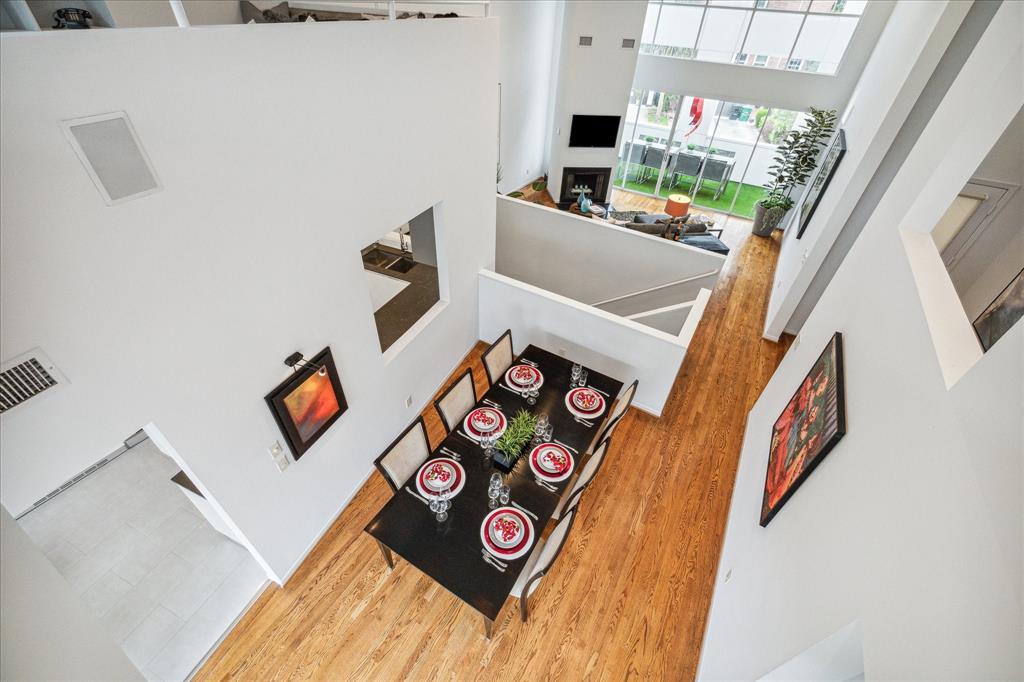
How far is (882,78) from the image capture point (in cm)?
480

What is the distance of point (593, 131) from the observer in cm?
835

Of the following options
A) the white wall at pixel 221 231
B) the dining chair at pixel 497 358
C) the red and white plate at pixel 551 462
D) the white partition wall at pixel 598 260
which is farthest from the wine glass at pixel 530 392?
the white partition wall at pixel 598 260

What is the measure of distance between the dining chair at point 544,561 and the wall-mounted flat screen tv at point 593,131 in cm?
780

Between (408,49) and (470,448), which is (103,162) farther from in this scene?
(470,448)

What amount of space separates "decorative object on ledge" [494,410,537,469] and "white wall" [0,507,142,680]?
223 cm

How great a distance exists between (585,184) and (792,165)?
3.81 metres

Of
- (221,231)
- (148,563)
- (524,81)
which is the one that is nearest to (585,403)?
(221,231)

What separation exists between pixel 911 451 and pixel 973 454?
33 cm

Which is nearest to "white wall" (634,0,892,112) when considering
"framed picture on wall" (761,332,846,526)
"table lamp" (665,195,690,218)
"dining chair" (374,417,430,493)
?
"table lamp" (665,195,690,218)

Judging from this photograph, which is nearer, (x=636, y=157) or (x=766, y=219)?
(x=766, y=219)

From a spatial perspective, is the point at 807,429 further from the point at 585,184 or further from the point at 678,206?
the point at 585,184

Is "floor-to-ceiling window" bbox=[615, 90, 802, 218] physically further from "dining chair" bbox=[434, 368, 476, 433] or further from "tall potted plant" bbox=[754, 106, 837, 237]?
"dining chair" bbox=[434, 368, 476, 433]

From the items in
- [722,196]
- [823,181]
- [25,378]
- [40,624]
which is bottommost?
[722,196]

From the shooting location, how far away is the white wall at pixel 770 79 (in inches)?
257
